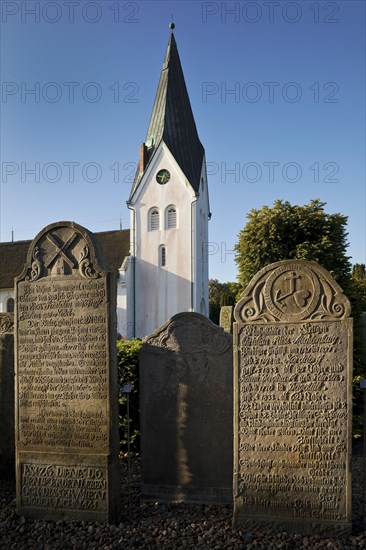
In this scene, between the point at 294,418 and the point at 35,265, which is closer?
the point at 294,418

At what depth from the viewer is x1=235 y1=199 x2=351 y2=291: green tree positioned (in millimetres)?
12609

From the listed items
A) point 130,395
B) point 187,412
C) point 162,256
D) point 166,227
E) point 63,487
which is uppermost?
point 166,227

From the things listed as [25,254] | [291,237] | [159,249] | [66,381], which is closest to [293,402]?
[66,381]

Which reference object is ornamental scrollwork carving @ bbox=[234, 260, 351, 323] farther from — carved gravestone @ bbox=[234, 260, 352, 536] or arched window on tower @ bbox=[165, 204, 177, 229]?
arched window on tower @ bbox=[165, 204, 177, 229]

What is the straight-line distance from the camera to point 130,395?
8891 millimetres

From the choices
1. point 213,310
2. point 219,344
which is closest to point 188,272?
point 213,310

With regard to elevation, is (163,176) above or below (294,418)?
above

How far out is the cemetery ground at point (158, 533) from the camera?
5.14m

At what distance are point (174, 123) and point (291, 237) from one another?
2051 cm

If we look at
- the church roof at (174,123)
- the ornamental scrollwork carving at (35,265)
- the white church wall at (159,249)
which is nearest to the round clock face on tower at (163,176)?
the white church wall at (159,249)

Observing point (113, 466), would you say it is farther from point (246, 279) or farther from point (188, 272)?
point (188, 272)

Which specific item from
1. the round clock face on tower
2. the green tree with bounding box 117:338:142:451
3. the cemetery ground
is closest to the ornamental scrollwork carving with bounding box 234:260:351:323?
the cemetery ground

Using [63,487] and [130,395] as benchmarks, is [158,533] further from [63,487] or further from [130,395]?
[130,395]

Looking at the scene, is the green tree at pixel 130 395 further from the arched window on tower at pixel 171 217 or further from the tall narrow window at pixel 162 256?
the arched window on tower at pixel 171 217
